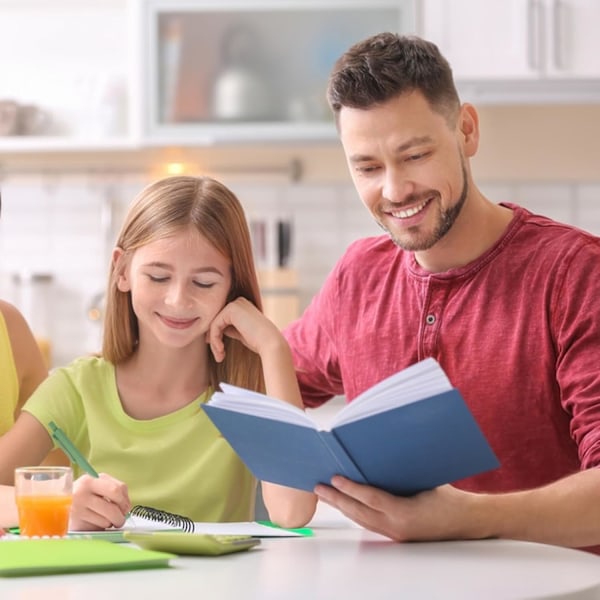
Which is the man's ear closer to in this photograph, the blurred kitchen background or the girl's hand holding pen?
the girl's hand holding pen

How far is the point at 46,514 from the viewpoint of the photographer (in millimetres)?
1366

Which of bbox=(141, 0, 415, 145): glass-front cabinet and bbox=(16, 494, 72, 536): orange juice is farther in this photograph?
bbox=(141, 0, 415, 145): glass-front cabinet

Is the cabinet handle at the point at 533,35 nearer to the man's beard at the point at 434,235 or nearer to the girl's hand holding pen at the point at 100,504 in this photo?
the man's beard at the point at 434,235

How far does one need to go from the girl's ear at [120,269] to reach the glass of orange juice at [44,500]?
1.89ft

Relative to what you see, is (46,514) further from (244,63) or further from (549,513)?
(244,63)

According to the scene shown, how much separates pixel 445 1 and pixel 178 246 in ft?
6.67

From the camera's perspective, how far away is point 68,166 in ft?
13.0

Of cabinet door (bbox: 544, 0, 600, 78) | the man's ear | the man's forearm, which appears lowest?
the man's forearm

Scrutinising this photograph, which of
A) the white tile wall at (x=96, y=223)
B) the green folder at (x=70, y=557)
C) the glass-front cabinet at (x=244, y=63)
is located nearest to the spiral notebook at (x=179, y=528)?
the green folder at (x=70, y=557)

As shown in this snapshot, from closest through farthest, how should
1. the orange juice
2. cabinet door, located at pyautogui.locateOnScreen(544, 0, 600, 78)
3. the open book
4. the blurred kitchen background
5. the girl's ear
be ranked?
the open book < the orange juice < the girl's ear < cabinet door, located at pyautogui.locateOnScreen(544, 0, 600, 78) < the blurred kitchen background

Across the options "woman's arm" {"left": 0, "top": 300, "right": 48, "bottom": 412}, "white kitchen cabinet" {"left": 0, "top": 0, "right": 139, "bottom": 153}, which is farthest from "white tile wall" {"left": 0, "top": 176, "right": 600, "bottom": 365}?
"woman's arm" {"left": 0, "top": 300, "right": 48, "bottom": 412}

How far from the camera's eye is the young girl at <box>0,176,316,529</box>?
180 centimetres

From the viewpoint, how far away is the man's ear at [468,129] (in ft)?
5.94

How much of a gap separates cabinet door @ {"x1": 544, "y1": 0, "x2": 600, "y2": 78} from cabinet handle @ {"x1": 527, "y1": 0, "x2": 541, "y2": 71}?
0.03m
